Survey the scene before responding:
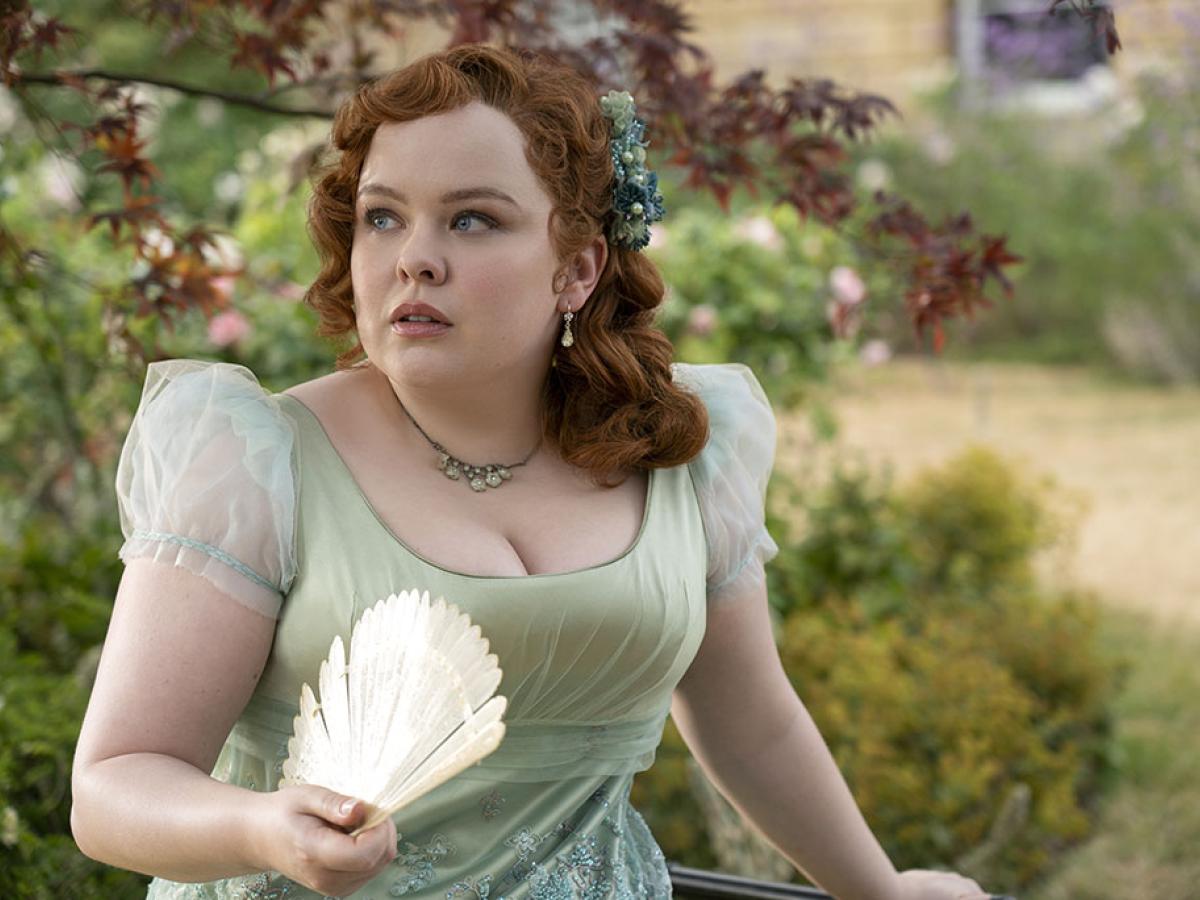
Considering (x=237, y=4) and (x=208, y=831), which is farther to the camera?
(x=237, y=4)

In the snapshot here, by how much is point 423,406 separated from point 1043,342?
9962mm

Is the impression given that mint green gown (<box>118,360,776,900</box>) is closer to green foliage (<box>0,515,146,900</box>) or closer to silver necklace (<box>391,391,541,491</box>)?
silver necklace (<box>391,391,541,491</box>)

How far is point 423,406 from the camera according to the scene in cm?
165

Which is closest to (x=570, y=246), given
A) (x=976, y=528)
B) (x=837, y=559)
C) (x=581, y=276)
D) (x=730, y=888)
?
(x=581, y=276)

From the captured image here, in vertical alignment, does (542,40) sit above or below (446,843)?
above

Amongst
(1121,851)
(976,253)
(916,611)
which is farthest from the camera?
(916,611)

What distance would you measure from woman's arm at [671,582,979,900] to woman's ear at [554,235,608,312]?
1.25ft

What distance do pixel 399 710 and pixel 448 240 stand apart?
52 cm

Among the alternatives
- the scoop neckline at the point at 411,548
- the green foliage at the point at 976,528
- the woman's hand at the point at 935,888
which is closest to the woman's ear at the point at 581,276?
the scoop neckline at the point at 411,548

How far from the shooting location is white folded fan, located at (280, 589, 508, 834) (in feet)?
3.74

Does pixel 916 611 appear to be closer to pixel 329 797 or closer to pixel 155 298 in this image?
pixel 155 298

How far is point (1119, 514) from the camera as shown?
24.0 feet

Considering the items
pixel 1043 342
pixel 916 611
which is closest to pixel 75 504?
pixel 916 611

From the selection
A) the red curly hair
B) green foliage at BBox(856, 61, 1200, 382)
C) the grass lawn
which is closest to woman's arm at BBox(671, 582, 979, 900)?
the red curly hair
